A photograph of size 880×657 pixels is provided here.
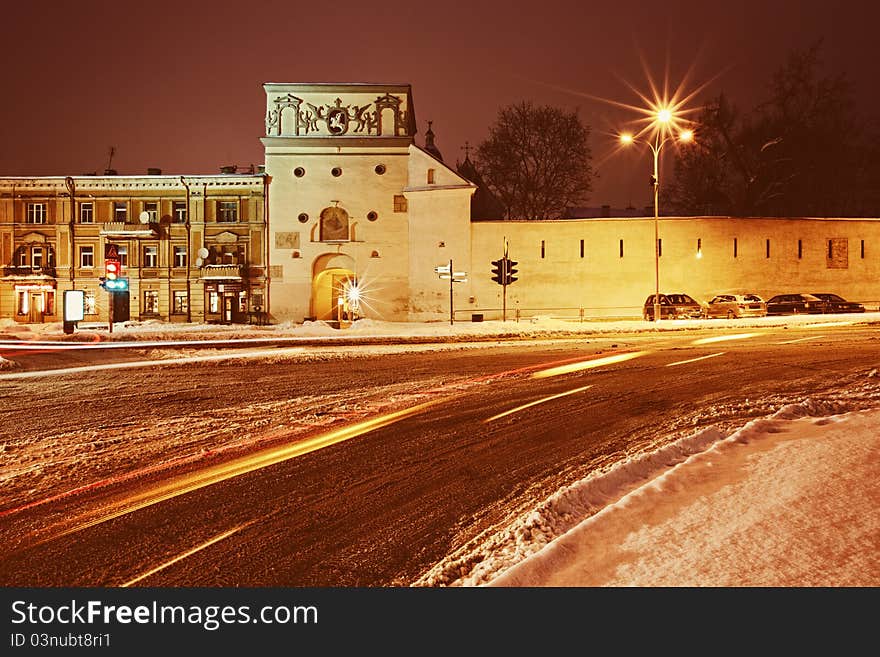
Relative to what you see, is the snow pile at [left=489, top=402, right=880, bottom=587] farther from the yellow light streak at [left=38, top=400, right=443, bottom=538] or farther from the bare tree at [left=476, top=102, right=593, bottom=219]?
the bare tree at [left=476, top=102, right=593, bottom=219]

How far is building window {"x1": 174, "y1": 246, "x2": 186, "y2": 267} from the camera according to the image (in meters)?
47.1

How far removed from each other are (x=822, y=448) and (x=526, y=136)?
5309 centimetres

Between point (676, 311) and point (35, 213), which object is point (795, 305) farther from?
point (35, 213)

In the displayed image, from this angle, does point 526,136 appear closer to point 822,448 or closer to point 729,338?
point 729,338

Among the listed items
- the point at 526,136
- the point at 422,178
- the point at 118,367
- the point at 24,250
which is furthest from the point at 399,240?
the point at 118,367

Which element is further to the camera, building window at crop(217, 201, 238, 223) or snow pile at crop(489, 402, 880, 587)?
building window at crop(217, 201, 238, 223)

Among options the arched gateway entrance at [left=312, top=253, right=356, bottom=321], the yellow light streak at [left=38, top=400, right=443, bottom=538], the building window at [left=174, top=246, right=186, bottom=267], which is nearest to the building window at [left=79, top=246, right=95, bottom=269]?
the building window at [left=174, top=246, right=186, bottom=267]

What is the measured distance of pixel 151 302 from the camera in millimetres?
47062

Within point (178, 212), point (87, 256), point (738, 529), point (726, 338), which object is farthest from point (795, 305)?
point (87, 256)

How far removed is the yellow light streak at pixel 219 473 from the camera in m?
6.08

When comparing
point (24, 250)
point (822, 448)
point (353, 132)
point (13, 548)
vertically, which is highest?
point (353, 132)

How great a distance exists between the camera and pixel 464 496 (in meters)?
6.55

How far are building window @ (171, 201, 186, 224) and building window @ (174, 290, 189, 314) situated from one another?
491 cm

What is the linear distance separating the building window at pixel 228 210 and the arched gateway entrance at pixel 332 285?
256 inches
